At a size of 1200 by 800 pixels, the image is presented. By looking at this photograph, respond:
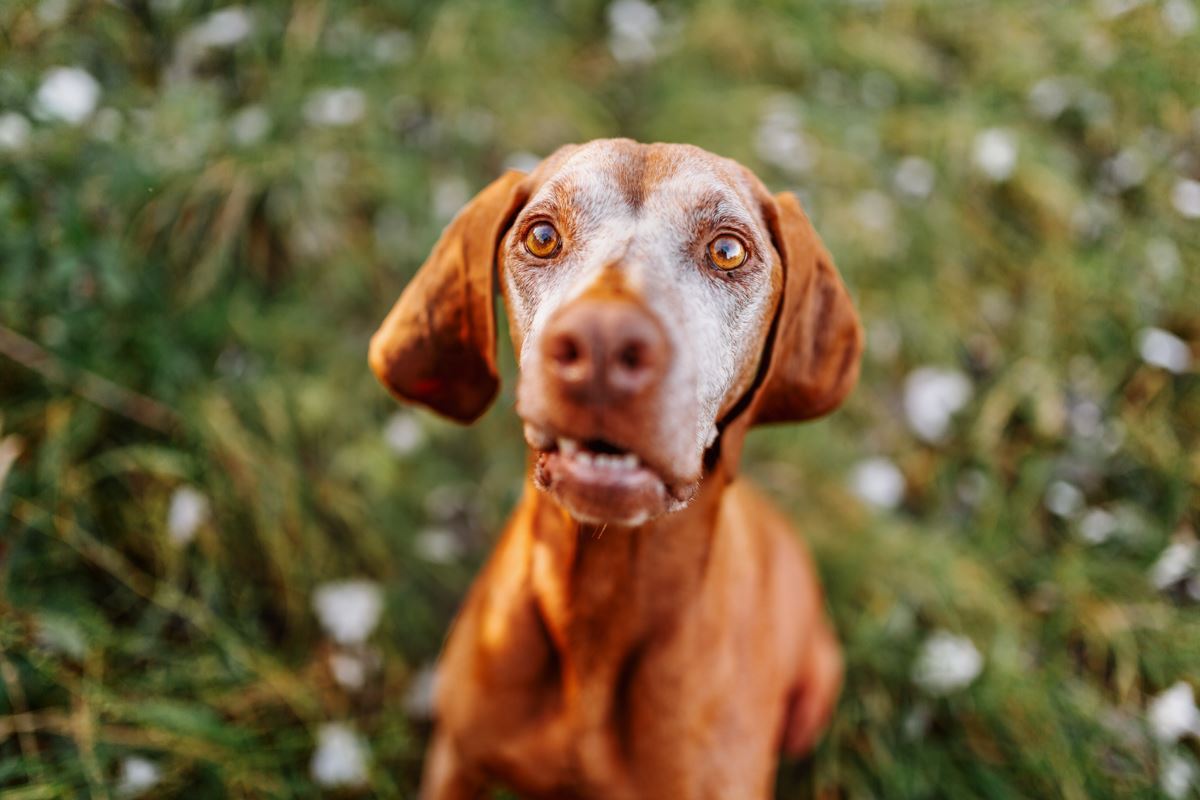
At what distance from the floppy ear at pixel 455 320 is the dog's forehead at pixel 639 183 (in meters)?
0.18

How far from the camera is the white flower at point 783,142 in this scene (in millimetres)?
4188

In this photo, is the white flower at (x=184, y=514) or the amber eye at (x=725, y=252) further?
the white flower at (x=184, y=514)

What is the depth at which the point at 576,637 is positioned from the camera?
206 cm

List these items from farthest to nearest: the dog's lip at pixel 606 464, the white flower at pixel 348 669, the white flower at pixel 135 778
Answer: the white flower at pixel 348 669 < the white flower at pixel 135 778 < the dog's lip at pixel 606 464

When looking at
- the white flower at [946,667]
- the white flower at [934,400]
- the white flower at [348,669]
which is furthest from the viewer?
the white flower at [934,400]

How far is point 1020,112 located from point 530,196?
3734mm

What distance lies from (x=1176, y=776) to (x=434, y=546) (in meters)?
2.62

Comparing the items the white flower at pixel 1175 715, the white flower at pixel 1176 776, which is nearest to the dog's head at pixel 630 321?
the white flower at pixel 1175 715

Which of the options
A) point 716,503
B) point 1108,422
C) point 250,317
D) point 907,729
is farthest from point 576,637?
point 1108,422

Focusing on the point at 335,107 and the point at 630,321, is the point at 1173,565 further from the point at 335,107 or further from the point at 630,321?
the point at 335,107

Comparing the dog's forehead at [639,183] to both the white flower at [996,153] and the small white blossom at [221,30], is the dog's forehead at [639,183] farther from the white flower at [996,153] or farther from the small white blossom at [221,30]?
the white flower at [996,153]

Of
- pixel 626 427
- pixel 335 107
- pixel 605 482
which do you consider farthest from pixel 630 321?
pixel 335 107

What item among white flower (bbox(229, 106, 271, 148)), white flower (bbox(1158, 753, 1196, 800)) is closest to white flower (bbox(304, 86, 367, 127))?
white flower (bbox(229, 106, 271, 148))

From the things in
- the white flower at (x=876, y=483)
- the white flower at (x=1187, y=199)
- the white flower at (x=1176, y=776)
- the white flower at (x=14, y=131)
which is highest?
the white flower at (x=14, y=131)
